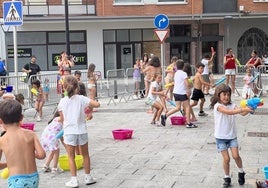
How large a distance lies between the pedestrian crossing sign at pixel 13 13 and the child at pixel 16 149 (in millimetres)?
8944

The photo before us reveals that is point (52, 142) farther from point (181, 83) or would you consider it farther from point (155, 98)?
point (155, 98)

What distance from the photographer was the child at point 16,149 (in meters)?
4.41

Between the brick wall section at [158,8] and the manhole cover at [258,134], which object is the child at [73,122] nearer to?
the manhole cover at [258,134]

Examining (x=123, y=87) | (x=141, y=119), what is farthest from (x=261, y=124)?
(x=123, y=87)

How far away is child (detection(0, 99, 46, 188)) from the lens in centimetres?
441

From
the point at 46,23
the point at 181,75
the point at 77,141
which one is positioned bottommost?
the point at 77,141

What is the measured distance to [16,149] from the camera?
14.5 ft

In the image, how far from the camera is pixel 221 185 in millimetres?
6809

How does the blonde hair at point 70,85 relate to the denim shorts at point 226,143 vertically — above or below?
above

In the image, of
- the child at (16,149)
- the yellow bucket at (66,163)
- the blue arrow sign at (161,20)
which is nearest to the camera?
the child at (16,149)

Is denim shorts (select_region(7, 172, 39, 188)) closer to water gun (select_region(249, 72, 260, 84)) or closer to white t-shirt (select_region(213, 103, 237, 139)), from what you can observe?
white t-shirt (select_region(213, 103, 237, 139))

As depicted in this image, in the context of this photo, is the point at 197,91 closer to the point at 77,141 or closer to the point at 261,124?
the point at 261,124

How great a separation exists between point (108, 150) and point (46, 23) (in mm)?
23483

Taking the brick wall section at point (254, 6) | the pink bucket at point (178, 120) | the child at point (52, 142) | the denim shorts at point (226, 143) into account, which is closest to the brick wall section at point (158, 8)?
the brick wall section at point (254, 6)
